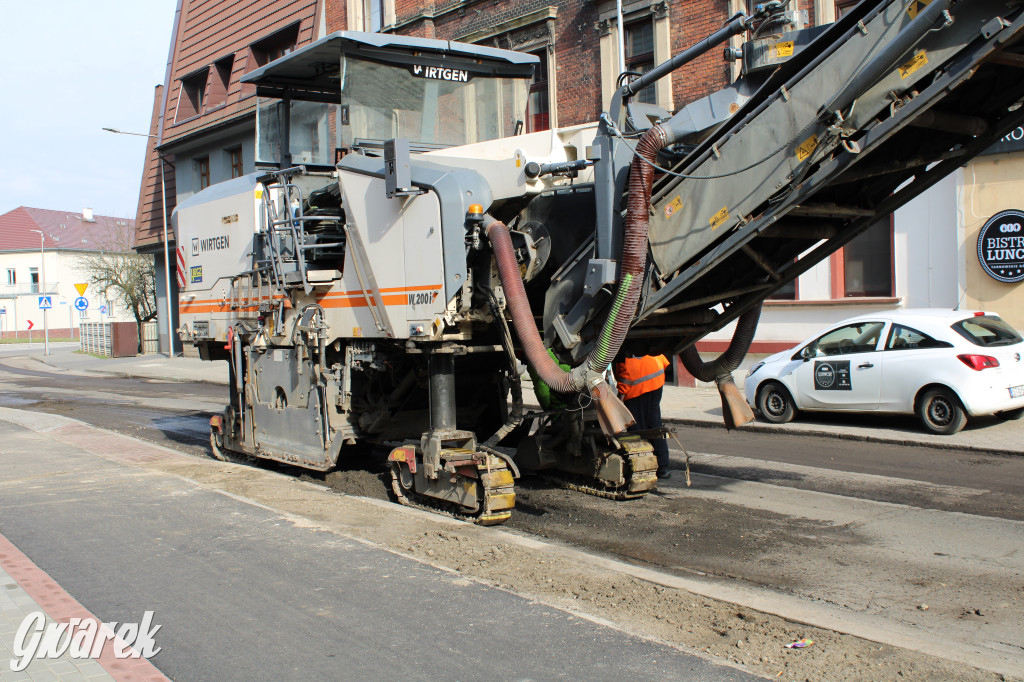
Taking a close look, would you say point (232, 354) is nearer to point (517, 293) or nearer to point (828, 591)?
point (517, 293)

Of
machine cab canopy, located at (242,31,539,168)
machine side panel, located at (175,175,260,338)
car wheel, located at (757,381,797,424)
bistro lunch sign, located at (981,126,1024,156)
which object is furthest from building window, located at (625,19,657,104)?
machine side panel, located at (175,175,260,338)

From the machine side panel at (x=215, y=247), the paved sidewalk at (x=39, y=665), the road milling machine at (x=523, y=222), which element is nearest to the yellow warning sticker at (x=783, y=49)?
the road milling machine at (x=523, y=222)

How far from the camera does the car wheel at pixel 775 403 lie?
1241 centimetres

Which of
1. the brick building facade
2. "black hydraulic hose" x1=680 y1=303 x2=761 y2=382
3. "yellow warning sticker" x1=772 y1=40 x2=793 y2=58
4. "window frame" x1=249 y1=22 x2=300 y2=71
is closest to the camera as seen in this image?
"yellow warning sticker" x1=772 y1=40 x2=793 y2=58

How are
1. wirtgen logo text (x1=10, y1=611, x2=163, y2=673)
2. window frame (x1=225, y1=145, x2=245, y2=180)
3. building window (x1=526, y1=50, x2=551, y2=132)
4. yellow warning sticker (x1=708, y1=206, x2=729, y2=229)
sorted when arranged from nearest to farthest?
wirtgen logo text (x1=10, y1=611, x2=163, y2=673) < yellow warning sticker (x1=708, y1=206, x2=729, y2=229) < building window (x1=526, y1=50, x2=551, y2=132) < window frame (x1=225, y1=145, x2=245, y2=180)

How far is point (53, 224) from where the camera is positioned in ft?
229

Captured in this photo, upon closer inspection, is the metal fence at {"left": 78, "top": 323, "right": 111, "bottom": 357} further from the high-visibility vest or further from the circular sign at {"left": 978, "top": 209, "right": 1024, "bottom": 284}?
the high-visibility vest

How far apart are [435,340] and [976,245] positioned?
35.5 ft

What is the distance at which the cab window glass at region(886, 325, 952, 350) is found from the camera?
36.0ft

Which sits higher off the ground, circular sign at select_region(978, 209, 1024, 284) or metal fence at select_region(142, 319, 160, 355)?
circular sign at select_region(978, 209, 1024, 284)

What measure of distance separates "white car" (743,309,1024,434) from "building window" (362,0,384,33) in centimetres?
1689

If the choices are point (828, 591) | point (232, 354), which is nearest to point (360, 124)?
point (232, 354)

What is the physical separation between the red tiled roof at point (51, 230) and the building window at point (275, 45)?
4260cm

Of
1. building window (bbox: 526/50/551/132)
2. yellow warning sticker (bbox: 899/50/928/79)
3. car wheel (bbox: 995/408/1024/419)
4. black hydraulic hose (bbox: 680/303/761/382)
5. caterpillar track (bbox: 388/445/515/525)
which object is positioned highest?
building window (bbox: 526/50/551/132)
